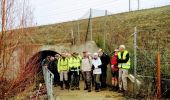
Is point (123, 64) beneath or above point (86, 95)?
above

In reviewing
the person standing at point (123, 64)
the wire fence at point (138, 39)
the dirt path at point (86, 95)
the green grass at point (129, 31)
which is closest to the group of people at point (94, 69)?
the person standing at point (123, 64)

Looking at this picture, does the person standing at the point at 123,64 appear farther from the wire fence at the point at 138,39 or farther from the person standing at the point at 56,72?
the person standing at the point at 56,72

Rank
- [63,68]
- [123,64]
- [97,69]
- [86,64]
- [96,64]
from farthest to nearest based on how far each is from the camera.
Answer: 1. [63,68]
2. [86,64]
3. [97,69]
4. [96,64]
5. [123,64]

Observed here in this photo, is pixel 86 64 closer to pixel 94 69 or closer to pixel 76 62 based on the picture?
pixel 94 69

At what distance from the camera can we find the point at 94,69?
18.0 m

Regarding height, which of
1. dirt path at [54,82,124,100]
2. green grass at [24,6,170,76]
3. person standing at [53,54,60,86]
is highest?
green grass at [24,6,170,76]

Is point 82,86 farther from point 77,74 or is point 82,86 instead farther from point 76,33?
point 76,33

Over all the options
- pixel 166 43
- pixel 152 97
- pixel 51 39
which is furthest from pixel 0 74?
pixel 51 39

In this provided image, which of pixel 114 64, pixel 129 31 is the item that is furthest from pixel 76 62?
pixel 129 31

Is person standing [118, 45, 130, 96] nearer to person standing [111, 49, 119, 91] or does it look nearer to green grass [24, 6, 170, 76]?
person standing [111, 49, 119, 91]

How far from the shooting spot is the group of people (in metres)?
16.4

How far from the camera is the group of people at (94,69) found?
16414 mm

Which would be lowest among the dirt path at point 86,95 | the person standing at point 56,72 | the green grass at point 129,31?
the dirt path at point 86,95

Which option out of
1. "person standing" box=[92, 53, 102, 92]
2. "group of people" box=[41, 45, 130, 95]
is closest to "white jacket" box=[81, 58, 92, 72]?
"group of people" box=[41, 45, 130, 95]
